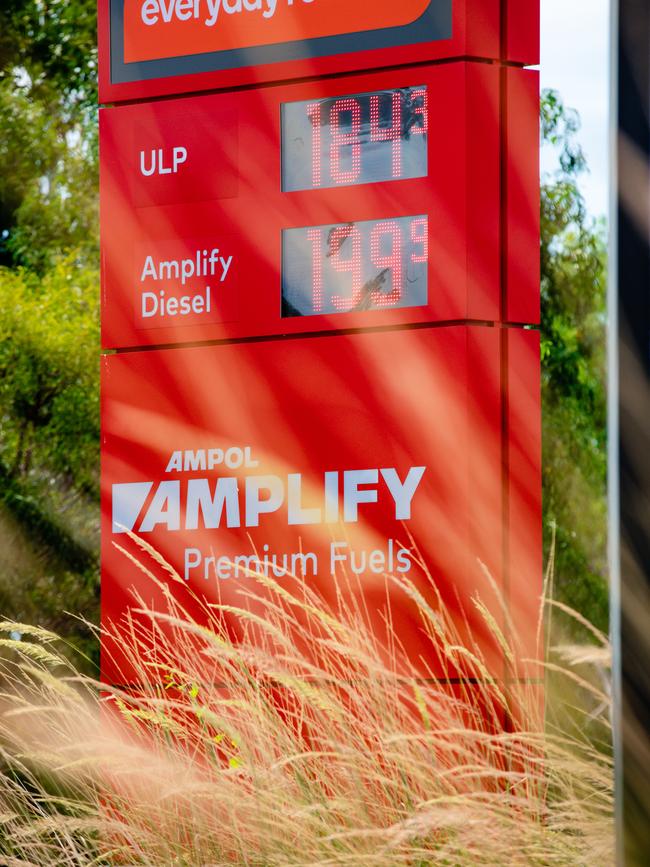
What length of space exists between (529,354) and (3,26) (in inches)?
476

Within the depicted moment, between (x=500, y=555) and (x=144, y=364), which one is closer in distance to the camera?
(x=500, y=555)

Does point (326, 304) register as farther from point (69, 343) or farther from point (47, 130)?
point (47, 130)

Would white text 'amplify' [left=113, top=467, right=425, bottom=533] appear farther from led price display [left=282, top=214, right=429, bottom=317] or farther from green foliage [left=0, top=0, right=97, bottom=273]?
green foliage [left=0, top=0, right=97, bottom=273]

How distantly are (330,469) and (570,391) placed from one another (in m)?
9.96

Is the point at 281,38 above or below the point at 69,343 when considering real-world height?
above

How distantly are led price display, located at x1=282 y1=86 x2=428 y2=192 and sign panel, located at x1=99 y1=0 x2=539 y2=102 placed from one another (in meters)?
0.15

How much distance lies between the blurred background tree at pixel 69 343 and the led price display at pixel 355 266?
330 inches

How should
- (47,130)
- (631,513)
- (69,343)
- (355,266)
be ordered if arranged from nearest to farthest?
(631,513), (355,266), (69,343), (47,130)

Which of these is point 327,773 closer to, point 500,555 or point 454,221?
point 500,555

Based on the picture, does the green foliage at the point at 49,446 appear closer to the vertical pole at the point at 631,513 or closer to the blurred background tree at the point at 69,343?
the blurred background tree at the point at 69,343

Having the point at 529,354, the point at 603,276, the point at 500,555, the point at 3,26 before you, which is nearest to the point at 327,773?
the point at 500,555

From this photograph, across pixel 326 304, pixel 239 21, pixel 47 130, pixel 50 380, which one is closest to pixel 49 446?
pixel 50 380

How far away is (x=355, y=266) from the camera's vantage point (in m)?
5.95

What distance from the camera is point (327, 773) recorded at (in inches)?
217
